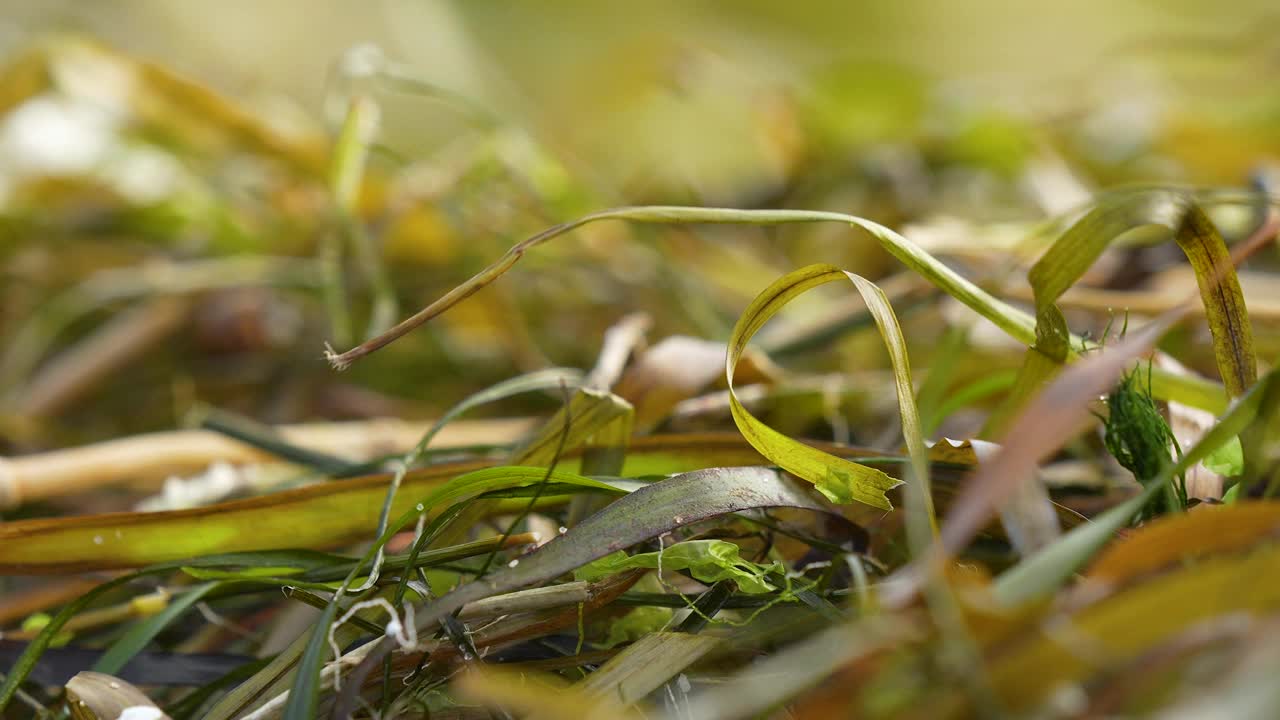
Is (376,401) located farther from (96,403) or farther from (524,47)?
(524,47)

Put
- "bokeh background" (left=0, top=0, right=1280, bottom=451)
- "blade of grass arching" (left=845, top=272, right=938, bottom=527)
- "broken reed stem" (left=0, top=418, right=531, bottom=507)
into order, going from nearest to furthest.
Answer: "blade of grass arching" (left=845, top=272, right=938, bottom=527), "broken reed stem" (left=0, top=418, right=531, bottom=507), "bokeh background" (left=0, top=0, right=1280, bottom=451)

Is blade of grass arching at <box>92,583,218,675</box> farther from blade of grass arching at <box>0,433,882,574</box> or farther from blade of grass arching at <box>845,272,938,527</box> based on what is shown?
blade of grass arching at <box>845,272,938,527</box>

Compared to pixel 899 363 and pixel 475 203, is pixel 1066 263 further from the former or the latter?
pixel 475 203

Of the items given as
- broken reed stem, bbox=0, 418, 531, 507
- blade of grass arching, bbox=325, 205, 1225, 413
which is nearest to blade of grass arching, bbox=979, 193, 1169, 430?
blade of grass arching, bbox=325, 205, 1225, 413

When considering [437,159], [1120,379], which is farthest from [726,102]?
[1120,379]

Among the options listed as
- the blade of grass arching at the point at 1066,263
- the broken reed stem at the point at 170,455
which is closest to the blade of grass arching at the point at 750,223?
the blade of grass arching at the point at 1066,263

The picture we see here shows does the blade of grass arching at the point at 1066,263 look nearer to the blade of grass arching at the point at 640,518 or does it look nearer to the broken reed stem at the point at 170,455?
the blade of grass arching at the point at 640,518

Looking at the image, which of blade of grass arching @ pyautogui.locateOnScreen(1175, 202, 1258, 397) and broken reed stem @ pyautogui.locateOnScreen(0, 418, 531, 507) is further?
broken reed stem @ pyautogui.locateOnScreen(0, 418, 531, 507)
